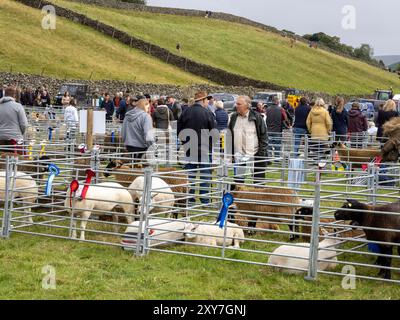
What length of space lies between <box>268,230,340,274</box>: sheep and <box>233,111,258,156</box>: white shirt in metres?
4.11

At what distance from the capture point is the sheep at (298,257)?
835 centimetres

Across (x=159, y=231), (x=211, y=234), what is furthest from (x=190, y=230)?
(x=159, y=231)

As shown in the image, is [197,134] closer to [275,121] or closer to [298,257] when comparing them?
[298,257]

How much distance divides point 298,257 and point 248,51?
8595 cm

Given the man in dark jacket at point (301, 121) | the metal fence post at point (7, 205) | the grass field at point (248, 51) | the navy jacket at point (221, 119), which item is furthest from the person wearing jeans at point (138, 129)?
the grass field at point (248, 51)

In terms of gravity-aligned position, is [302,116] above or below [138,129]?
above

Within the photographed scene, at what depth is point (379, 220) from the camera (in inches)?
321

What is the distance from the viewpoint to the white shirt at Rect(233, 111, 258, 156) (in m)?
12.4

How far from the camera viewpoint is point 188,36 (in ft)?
295

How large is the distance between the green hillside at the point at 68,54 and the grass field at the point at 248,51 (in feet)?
24.2

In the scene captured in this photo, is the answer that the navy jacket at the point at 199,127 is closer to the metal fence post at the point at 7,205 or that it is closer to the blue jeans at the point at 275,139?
the metal fence post at the point at 7,205

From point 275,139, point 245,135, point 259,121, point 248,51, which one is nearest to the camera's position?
point 259,121
